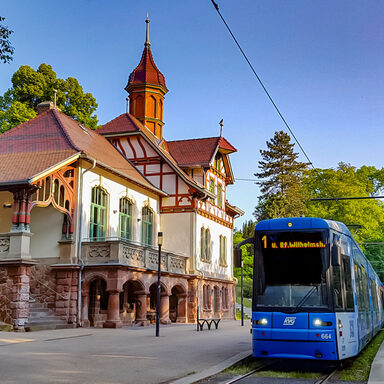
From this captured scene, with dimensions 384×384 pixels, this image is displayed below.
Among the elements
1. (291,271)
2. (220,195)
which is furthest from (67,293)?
(220,195)

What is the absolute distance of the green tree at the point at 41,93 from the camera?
3734 cm

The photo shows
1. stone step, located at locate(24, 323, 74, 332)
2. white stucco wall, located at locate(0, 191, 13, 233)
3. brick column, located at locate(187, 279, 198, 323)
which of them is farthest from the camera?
brick column, located at locate(187, 279, 198, 323)

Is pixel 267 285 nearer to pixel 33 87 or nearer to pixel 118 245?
pixel 118 245

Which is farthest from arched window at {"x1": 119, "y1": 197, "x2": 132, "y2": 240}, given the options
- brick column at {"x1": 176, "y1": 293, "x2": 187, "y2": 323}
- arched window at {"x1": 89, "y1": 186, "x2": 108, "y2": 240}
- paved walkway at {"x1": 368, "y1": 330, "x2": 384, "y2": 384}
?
paved walkway at {"x1": 368, "y1": 330, "x2": 384, "y2": 384}

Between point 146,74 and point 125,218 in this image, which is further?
point 146,74

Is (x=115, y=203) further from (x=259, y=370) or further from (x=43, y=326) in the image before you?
(x=259, y=370)

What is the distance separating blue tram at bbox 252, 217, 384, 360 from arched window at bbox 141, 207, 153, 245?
17.9 m

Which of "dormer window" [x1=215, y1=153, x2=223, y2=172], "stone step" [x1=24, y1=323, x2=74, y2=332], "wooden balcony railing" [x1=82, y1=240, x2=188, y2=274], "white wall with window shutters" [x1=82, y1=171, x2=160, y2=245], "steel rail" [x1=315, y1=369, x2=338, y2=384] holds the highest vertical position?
"dormer window" [x1=215, y1=153, x2=223, y2=172]

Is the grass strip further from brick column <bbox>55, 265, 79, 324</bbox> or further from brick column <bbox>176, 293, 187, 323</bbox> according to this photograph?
brick column <bbox>176, 293, 187, 323</bbox>

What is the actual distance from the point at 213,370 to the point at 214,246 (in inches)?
962

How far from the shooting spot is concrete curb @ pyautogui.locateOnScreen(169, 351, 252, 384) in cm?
880

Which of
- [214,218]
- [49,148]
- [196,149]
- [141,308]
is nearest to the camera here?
[49,148]

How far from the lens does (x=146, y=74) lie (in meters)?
36.4

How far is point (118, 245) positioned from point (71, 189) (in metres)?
2.98
